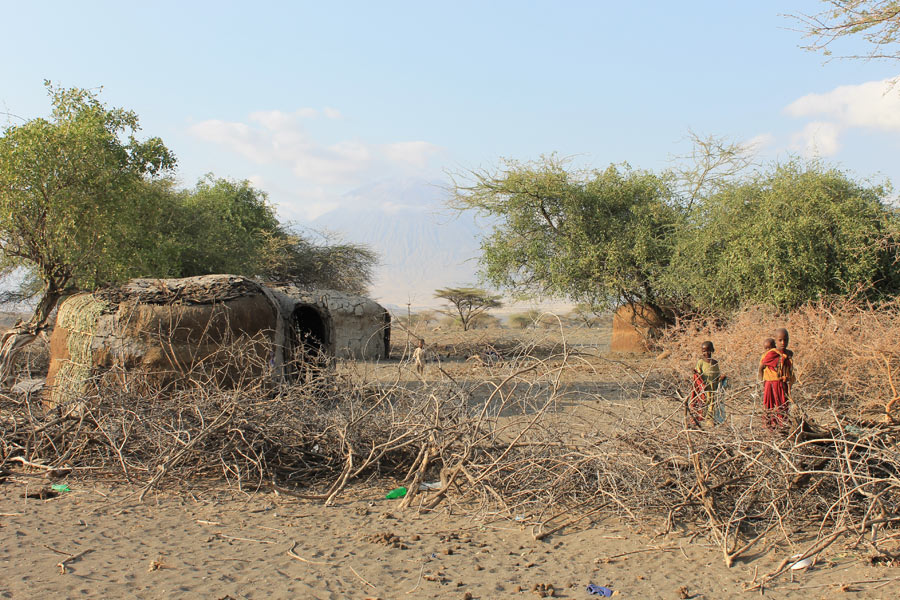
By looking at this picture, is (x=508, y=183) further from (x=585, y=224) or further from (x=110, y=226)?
(x=110, y=226)

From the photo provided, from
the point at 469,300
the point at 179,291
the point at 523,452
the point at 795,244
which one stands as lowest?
the point at 523,452

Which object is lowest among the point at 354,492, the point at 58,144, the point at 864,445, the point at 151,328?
the point at 354,492

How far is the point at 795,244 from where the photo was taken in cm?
1312

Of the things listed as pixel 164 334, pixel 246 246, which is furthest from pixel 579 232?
pixel 164 334

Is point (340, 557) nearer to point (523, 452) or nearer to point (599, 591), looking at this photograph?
point (599, 591)

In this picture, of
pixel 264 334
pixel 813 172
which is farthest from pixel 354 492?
pixel 813 172

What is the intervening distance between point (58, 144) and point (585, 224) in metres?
11.3

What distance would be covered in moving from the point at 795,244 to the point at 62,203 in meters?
12.1

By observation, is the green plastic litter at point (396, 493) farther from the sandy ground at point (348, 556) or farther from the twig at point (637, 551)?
the twig at point (637, 551)

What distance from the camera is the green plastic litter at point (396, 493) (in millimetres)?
5730

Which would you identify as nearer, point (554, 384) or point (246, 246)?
point (554, 384)

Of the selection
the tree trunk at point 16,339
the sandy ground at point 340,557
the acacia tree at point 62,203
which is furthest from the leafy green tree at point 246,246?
the sandy ground at point 340,557

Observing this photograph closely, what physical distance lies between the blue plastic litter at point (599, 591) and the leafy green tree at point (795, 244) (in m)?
9.74

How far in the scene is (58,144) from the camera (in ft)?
34.7
